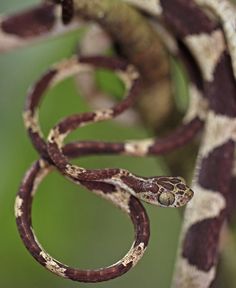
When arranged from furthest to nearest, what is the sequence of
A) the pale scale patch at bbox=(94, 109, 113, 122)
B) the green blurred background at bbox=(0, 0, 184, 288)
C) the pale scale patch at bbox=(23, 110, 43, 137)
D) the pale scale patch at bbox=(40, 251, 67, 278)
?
the green blurred background at bbox=(0, 0, 184, 288)
the pale scale patch at bbox=(94, 109, 113, 122)
the pale scale patch at bbox=(23, 110, 43, 137)
the pale scale patch at bbox=(40, 251, 67, 278)

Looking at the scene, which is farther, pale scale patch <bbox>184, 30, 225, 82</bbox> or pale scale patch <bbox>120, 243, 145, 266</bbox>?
pale scale patch <bbox>184, 30, 225, 82</bbox>

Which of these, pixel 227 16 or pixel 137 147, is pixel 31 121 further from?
pixel 227 16

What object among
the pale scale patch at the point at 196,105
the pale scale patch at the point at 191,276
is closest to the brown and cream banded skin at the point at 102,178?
the pale scale patch at the point at 196,105

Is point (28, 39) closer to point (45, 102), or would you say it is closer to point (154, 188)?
point (45, 102)

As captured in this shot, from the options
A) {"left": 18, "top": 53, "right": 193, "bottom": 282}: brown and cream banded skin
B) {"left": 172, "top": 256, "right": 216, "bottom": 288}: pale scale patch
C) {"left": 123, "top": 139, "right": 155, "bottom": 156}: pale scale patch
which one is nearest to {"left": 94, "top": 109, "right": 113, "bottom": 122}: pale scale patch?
{"left": 18, "top": 53, "right": 193, "bottom": 282}: brown and cream banded skin

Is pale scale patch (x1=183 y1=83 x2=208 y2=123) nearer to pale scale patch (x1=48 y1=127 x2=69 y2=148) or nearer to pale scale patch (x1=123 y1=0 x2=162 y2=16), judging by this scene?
pale scale patch (x1=123 y1=0 x2=162 y2=16)

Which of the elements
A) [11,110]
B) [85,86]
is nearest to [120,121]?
[85,86]

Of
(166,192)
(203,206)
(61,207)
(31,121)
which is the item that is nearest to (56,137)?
(31,121)
